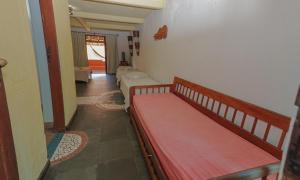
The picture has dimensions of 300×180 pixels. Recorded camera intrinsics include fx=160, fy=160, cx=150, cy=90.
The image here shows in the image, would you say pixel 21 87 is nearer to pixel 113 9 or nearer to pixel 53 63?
pixel 53 63

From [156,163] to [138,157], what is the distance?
690 millimetres

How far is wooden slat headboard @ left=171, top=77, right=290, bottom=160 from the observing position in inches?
43.7

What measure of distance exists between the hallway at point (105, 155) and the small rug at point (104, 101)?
0.51 metres

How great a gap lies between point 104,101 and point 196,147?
3075mm

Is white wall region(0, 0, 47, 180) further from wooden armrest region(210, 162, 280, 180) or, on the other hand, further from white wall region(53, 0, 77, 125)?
wooden armrest region(210, 162, 280, 180)

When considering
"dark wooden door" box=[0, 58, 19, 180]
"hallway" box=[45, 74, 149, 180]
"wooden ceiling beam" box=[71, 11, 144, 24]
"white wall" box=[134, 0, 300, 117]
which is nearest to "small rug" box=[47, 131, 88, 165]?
"hallway" box=[45, 74, 149, 180]

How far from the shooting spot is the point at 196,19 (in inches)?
83.0

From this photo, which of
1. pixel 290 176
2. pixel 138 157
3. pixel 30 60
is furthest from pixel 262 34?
pixel 30 60

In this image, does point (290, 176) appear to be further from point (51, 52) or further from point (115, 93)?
point (115, 93)

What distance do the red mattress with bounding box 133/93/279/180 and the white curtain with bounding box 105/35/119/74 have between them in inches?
269

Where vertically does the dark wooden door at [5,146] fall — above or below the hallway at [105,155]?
above

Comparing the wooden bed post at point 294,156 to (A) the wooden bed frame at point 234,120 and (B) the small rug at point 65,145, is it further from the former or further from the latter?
(B) the small rug at point 65,145

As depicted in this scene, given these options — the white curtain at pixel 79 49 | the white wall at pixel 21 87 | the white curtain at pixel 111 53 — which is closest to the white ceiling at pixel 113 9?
the white wall at pixel 21 87

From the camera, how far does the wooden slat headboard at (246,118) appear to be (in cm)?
111
